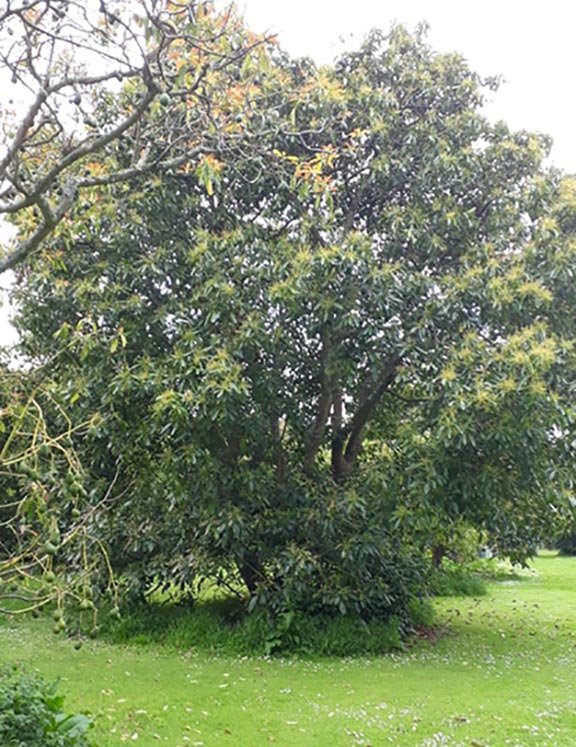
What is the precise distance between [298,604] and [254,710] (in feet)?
8.30

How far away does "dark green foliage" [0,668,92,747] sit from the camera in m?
3.59

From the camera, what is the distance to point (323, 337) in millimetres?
7832

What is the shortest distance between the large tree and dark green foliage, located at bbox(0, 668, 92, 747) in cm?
291

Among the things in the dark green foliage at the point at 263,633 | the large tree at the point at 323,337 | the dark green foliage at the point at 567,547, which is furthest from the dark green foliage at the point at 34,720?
the dark green foliage at the point at 567,547

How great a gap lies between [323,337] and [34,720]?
4.96 meters

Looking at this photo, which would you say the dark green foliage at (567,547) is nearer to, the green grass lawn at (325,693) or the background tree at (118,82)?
the green grass lawn at (325,693)

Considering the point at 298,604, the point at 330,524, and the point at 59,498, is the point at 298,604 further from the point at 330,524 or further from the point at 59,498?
the point at 59,498

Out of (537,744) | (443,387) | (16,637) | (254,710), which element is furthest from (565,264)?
(16,637)

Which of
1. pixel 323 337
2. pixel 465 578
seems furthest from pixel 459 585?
pixel 323 337

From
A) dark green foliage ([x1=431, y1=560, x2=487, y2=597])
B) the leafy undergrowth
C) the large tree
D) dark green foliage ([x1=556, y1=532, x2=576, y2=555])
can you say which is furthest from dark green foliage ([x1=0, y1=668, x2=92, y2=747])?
dark green foliage ([x1=556, y1=532, x2=576, y2=555])

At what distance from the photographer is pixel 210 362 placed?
6699 millimetres

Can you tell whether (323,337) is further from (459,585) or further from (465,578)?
(465,578)

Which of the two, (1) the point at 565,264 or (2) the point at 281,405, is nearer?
(1) the point at 565,264

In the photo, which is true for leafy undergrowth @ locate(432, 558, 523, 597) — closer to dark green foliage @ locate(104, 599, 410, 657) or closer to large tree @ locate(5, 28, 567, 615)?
dark green foliage @ locate(104, 599, 410, 657)
